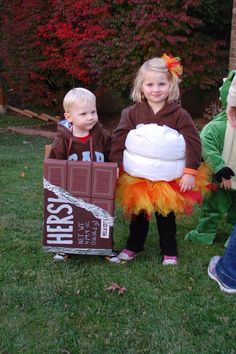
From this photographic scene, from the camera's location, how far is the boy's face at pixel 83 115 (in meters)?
3.44

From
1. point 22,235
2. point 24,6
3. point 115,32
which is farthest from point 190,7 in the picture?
point 22,235

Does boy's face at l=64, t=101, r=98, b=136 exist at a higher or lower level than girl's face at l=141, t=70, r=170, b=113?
lower

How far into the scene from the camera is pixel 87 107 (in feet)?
11.3

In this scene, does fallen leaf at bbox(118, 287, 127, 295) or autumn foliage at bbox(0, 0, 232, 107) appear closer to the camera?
fallen leaf at bbox(118, 287, 127, 295)

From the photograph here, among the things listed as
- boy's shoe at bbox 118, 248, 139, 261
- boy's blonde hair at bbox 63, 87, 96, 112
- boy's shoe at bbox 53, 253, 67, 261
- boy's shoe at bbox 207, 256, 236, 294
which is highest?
boy's blonde hair at bbox 63, 87, 96, 112

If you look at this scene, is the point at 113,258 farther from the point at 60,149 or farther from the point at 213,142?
the point at 213,142

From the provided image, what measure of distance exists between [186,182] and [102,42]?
692 cm

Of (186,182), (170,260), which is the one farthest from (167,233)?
(186,182)

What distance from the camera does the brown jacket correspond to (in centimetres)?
343

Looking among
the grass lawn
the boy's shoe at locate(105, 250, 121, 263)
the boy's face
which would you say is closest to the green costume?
the grass lawn

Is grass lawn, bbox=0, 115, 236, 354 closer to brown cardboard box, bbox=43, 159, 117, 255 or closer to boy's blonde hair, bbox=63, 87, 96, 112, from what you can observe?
brown cardboard box, bbox=43, 159, 117, 255

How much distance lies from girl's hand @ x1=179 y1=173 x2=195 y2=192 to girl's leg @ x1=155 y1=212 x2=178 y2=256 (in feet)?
0.85

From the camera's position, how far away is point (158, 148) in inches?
132

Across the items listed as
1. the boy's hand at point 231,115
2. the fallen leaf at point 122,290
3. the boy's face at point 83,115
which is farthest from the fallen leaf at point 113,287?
the boy's hand at point 231,115
